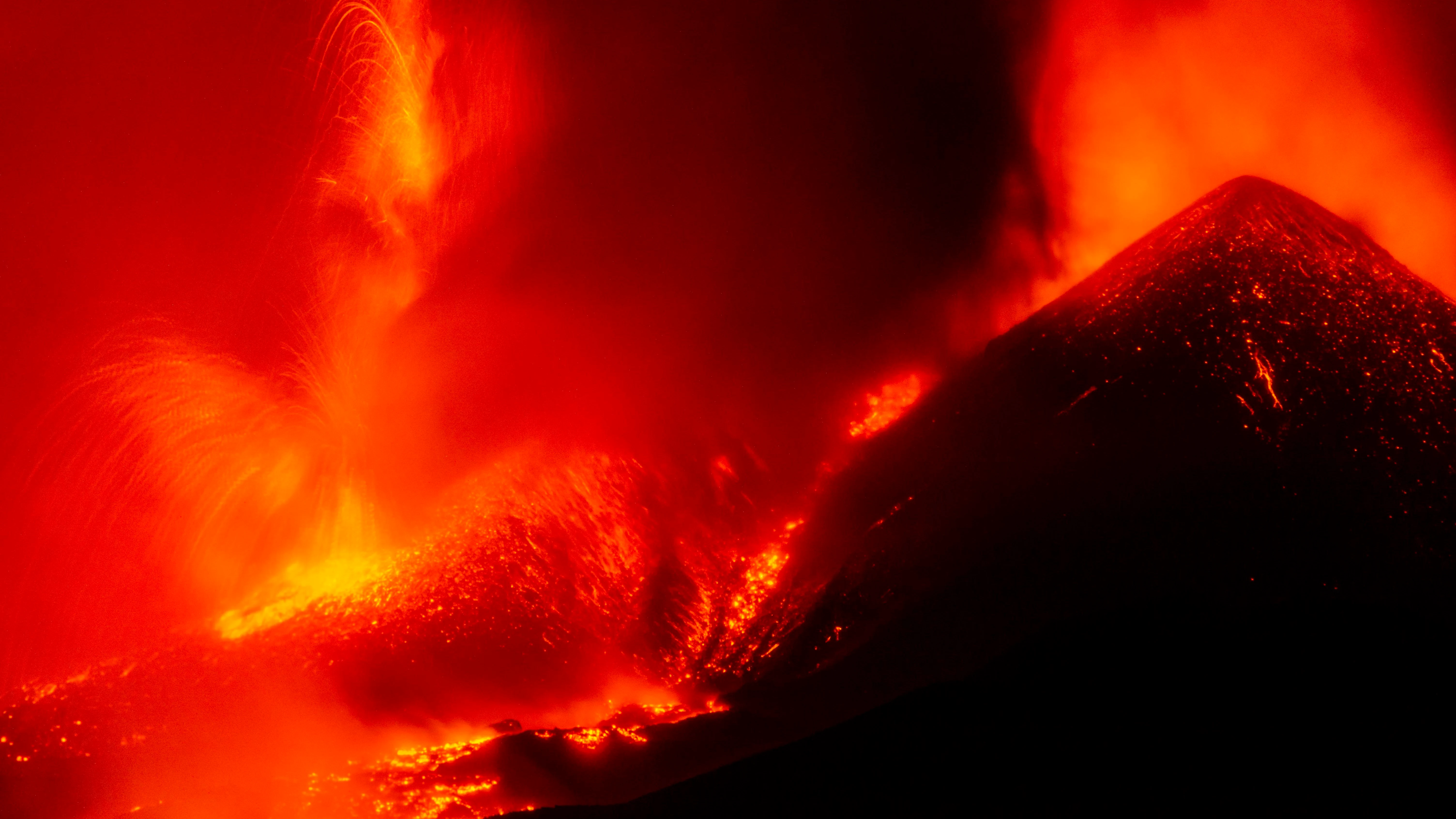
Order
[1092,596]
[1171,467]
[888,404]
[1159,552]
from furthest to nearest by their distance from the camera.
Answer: [888,404]
[1171,467]
[1159,552]
[1092,596]

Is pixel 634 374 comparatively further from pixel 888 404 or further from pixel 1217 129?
pixel 1217 129

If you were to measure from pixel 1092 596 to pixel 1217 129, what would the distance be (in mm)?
8124

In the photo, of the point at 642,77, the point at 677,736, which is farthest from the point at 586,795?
the point at 642,77

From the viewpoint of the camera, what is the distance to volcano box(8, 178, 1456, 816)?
6.44 m

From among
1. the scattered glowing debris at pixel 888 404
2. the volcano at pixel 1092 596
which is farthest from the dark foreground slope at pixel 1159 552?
the scattered glowing debris at pixel 888 404

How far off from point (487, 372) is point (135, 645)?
15.6 feet

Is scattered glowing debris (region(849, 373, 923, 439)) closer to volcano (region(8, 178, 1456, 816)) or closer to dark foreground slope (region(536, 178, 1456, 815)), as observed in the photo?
dark foreground slope (region(536, 178, 1456, 815))

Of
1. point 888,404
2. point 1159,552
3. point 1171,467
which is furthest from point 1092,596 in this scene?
point 888,404

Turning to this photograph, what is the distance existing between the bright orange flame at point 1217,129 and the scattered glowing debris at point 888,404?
8.37 ft

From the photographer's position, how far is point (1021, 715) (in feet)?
21.6

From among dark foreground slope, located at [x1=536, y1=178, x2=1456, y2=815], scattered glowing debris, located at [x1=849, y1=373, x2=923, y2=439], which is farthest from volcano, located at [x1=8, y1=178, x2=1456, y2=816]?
scattered glowing debris, located at [x1=849, y1=373, x2=923, y2=439]

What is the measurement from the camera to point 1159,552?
25.4ft

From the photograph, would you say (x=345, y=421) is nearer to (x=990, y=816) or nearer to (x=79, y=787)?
(x=79, y=787)

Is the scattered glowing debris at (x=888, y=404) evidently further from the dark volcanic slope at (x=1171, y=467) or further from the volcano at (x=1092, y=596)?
the dark volcanic slope at (x=1171, y=467)
